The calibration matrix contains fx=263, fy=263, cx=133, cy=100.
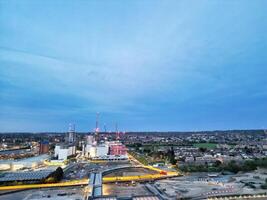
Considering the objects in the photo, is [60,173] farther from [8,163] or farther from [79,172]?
[8,163]

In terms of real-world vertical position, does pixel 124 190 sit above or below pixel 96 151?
below

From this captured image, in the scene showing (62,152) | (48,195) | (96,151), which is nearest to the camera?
(48,195)

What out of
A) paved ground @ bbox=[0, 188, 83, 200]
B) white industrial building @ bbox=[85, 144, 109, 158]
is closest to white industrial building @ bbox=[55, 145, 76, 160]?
white industrial building @ bbox=[85, 144, 109, 158]

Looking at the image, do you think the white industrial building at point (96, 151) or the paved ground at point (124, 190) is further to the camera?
the white industrial building at point (96, 151)

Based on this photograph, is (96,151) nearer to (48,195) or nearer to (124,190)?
(124,190)

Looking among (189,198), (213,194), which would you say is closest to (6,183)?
(189,198)

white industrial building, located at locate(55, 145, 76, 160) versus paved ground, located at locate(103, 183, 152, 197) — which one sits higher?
white industrial building, located at locate(55, 145, 76, 160)

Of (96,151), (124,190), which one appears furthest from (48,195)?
(96,151)

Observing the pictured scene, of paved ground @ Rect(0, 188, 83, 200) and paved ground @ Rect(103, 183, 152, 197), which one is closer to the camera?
paved ground @ Rect(0, 188, 83, 200)

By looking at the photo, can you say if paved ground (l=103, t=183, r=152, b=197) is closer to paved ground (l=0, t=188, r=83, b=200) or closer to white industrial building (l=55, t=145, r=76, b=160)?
paved ground (l=0, t=188, r=83, b=200)

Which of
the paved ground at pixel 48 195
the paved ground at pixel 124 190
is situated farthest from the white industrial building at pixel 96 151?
the paved ground at pixel 48 195

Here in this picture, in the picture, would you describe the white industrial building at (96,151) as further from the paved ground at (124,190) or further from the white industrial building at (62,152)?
the paved ground at (124,190)

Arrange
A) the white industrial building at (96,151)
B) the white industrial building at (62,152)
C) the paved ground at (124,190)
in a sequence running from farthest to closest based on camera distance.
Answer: the white industrial building at (96,151), the white industrial building at (62,152), the paved ground at (124,190)
